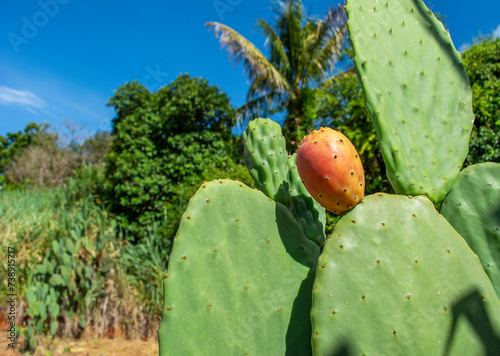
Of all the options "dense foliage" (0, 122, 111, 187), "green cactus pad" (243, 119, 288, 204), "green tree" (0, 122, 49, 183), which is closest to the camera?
"green cactus pad" (243, 119, 288, 204)

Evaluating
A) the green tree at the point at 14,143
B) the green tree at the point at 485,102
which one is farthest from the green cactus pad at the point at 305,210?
the green tree at the point at 14,143

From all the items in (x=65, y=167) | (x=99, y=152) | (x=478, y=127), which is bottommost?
(x=478, y=127)

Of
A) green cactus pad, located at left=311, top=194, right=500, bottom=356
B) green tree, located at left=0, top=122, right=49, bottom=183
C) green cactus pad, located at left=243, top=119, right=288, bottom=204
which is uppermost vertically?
green tree, located at left=0, top=122, right=49, bottom=183

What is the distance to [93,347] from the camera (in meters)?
3.70

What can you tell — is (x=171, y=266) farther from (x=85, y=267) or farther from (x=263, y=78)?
(x=263, y=78)

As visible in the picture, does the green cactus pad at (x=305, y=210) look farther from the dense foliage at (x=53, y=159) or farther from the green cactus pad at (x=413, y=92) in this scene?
the dense foliage at (x=53, y=159)

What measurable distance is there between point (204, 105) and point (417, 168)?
6400 millimetres

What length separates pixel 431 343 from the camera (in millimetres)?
873

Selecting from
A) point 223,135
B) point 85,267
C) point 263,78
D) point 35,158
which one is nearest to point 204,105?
point 223,135

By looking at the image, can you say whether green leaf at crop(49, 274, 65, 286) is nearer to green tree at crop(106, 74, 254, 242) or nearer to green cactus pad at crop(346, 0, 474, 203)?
green tree at crop(106, 74, 254, 242)

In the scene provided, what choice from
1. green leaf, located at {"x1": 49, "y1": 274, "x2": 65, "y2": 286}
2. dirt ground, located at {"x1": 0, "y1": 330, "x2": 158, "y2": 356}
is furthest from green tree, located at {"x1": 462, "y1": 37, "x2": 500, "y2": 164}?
green leaf, located at {"x1": 49, "y1": 274, "x2": 65, "y2": 286}

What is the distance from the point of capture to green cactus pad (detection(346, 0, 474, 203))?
1.17 meters

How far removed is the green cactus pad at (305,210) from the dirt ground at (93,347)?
9.82 feet

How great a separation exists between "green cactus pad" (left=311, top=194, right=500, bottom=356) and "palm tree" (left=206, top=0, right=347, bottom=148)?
844 centimetres
